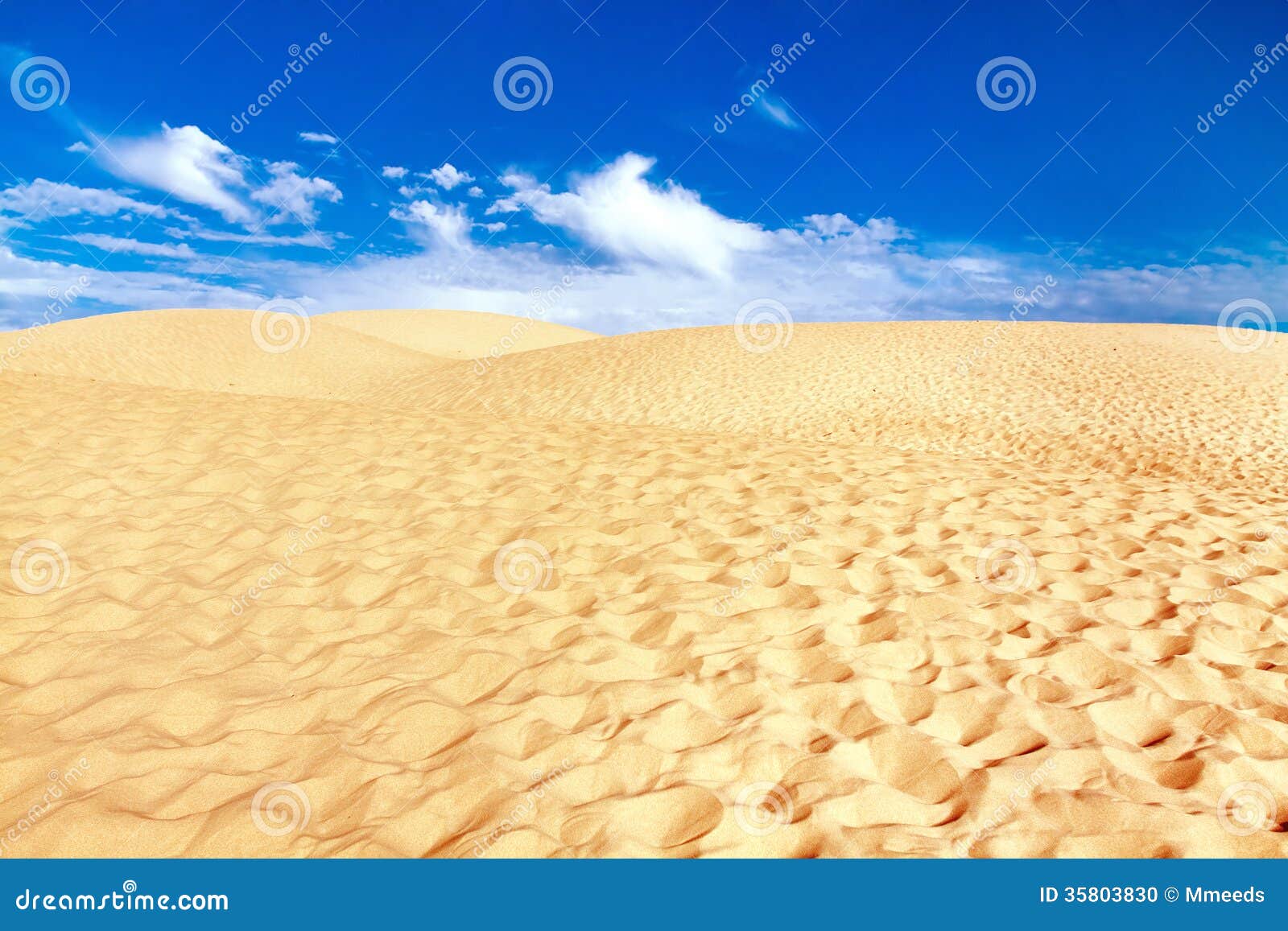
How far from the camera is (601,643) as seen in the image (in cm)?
455

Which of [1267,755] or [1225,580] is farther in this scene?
[1225,580]

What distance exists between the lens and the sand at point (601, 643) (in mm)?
3074

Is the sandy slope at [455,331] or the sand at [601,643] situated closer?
the sand at [601,643]

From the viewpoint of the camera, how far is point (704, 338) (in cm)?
2772

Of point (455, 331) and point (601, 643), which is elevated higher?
point (455, 331)

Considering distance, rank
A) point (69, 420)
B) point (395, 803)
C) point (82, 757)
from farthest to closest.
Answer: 1. point (69, 420)
2. point (82, 757)
3. point (395, 803)

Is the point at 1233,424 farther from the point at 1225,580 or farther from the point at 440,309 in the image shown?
the point at 440,309

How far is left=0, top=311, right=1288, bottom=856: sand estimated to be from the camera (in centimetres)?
307

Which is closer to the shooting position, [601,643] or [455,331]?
[601,643]

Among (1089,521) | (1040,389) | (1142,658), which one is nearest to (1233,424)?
(1040,389)

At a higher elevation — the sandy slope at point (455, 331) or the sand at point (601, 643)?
the sandy slope at point (455, 331)

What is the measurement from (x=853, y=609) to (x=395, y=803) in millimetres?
3180

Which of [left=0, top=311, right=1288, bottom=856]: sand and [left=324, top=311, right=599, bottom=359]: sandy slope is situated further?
[left=324, top=311, right=599, bottom=359]: sandy slope

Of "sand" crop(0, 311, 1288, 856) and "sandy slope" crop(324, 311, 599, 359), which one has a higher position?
"sandy slope" crop(324, 311, 599, 359)
